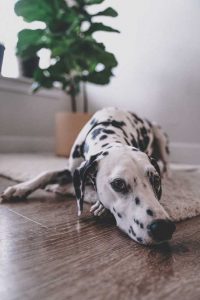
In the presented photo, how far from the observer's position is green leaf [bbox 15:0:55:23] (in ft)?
7.62

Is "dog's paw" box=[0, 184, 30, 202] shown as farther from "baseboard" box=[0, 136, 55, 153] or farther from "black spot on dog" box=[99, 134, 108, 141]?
"baseboard" box=[0, 136, 55, 153]

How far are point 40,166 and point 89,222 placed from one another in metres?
1.08

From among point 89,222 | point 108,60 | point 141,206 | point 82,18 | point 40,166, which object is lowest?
point 40,166

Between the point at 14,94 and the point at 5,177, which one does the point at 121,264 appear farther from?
the point at 14,94

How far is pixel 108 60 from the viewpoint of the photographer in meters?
2.36

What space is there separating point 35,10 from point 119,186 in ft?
6.50

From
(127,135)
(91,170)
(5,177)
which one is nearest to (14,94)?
(5,177)

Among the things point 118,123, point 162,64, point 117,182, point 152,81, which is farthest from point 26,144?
point 117,182

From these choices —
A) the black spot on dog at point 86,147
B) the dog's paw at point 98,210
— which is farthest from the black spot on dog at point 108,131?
the dog's paw at point 98,210

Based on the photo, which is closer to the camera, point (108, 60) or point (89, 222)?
point (89, 222)

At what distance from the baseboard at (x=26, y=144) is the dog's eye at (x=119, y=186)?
7.13ft

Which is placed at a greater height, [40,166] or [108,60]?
[108,60]

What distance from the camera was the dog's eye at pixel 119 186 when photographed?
89 centimetres

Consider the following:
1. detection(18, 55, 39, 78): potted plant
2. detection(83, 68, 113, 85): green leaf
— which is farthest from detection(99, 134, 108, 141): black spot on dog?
detection(18, 55, 39, 78): potted plant
